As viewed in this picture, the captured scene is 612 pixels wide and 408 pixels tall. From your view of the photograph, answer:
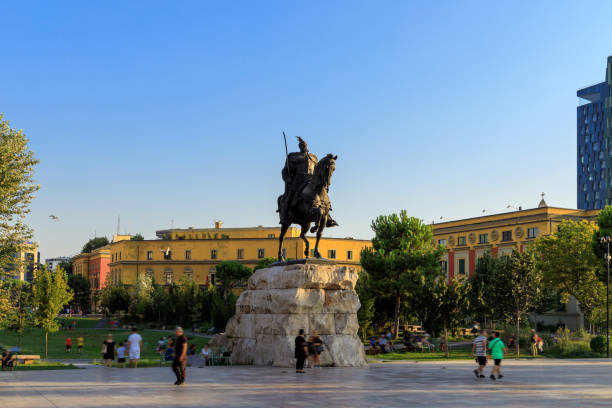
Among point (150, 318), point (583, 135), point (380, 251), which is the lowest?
point (150, 318)

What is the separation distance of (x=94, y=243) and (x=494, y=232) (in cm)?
10411

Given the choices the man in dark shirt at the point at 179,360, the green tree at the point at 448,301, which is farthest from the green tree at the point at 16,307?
the green tree at the point at 448,301

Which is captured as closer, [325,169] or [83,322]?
[325,169]

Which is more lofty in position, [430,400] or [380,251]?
[380,251]

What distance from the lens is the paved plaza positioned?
466 inches

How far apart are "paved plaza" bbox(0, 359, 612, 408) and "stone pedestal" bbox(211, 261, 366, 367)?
740mm

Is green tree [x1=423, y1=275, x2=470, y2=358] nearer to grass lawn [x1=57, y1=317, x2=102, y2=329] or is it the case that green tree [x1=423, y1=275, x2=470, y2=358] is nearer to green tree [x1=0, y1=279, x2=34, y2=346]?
green tree [x1=0, y1=279, x2=34, y2=346]

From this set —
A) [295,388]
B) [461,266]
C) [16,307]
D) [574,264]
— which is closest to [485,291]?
[574,264]

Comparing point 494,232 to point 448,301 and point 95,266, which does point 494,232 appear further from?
point 95,266

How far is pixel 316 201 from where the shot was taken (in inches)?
790

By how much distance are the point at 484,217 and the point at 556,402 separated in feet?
190

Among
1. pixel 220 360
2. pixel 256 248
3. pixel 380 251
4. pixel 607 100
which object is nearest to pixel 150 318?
pixel 256 248

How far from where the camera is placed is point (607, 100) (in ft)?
379

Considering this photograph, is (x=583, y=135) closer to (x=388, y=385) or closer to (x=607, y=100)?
(x=607, y=100)
